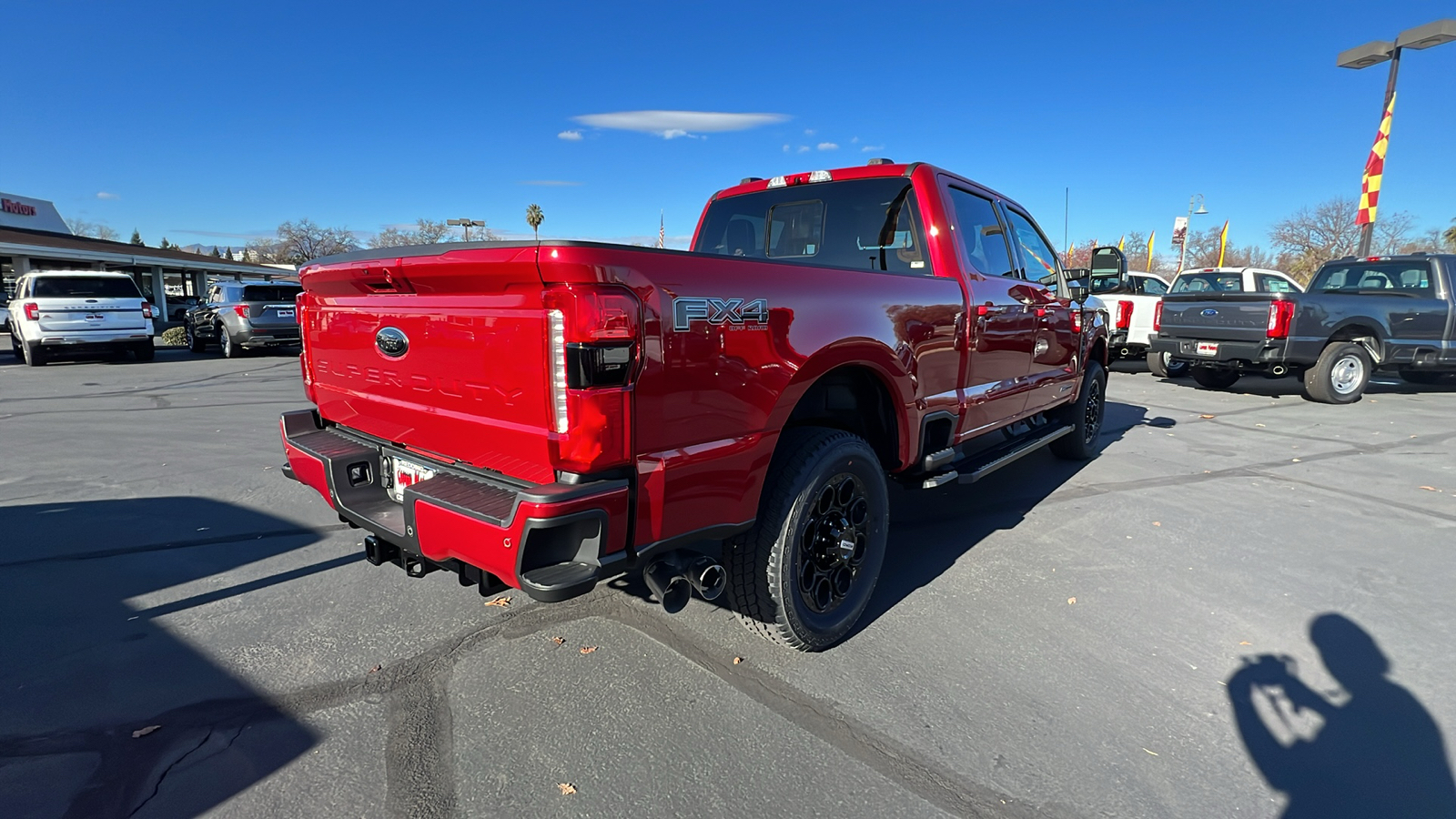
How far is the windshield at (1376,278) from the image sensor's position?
10.2m

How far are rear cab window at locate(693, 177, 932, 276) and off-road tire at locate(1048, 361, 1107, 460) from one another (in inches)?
112

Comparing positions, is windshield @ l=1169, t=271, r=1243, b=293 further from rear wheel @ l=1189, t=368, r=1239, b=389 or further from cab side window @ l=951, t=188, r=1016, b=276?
cab side window @ l=951, t=188, r=1016, b=276

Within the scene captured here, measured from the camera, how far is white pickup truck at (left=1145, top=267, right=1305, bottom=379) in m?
12.2

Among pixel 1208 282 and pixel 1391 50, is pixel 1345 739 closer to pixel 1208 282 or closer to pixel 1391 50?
pixel 1208 282

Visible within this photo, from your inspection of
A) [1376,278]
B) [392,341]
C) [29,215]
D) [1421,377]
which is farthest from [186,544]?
[29,215]

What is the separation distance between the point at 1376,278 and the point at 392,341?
43.7 ft

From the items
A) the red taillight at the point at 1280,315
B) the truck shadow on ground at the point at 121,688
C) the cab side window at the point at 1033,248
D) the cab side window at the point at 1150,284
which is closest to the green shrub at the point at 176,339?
the truck shadow on ground at the point at 121,688

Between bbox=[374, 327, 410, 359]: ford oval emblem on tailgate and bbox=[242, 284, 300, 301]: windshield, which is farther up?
bbox=[242, 284, 300, 301]: windshield

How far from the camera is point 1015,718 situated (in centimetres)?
264

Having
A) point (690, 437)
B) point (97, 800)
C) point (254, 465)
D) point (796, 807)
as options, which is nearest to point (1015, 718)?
point (796, 807)

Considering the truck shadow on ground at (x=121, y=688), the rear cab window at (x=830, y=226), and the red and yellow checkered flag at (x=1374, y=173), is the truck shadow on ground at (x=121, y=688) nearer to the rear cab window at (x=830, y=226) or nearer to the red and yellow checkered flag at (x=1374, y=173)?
the rear cab window at (x=830, y=226)

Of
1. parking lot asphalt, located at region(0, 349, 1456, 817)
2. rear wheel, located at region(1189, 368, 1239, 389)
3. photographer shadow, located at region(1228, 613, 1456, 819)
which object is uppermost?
rear wheel, located at region(1189, 368, 1239, 389)

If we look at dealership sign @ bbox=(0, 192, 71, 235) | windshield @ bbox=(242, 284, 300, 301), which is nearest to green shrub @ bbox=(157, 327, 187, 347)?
windshield @ bbox=(242, 284, 300, 301)

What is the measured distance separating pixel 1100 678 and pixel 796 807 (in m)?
1.49
